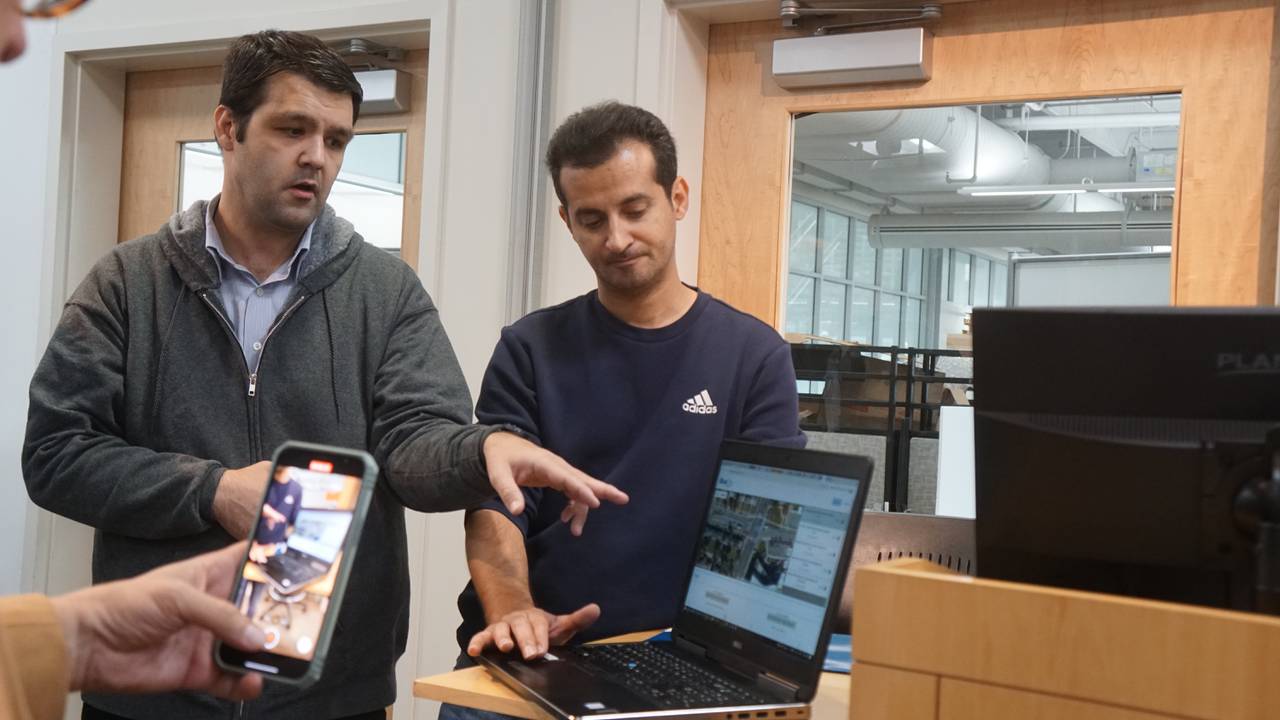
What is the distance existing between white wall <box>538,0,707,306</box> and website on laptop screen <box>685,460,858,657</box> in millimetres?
1440

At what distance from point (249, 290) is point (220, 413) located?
0.65 feet

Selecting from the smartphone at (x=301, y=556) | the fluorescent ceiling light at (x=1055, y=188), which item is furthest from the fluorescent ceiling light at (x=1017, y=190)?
the smartphone at (x=301, y=556)

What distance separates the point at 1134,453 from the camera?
43.3 inches

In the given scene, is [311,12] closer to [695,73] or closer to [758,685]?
[695,73]

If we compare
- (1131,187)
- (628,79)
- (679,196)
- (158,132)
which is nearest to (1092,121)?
(1131,187)

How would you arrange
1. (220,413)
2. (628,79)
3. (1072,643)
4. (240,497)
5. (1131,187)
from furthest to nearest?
1. (628,79)
2. (1131,187)
3. (220,413)
4. (240,497)
5. (1072,643)

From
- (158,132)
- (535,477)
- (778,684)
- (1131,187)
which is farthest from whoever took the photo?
(158,132)

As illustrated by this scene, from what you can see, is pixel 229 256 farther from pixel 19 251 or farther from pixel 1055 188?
pixel 19 251

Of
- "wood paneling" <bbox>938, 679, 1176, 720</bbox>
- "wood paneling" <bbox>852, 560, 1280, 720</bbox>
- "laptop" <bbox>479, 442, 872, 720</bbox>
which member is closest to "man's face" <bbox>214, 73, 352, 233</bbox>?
"laptop" <bbox>479, 442, 872, 720</bbox>

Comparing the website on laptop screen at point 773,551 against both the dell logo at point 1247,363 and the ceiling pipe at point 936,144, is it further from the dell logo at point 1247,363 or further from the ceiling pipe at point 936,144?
the ceiling pipe at point 936,144

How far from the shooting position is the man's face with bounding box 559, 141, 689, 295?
5.91 ft

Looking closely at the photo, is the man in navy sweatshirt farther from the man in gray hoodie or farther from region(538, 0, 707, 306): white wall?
region(538, 0, 707, 306): white wall

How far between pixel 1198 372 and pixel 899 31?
178 cm

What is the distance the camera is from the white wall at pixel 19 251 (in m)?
3.69
